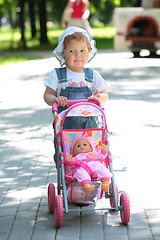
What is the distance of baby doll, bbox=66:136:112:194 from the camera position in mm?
5040

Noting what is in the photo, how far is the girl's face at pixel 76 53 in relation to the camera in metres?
5.42

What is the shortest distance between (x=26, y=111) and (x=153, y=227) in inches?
252

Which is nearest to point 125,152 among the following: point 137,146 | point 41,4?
point 137,146

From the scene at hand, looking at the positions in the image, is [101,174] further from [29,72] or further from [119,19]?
[119,19]

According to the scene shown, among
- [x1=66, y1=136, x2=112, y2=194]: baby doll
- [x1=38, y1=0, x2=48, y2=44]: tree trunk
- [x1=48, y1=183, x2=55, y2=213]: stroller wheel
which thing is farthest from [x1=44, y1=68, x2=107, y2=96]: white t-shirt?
[x1=38, y1=0, x2=48, y2=44]: tree trunk

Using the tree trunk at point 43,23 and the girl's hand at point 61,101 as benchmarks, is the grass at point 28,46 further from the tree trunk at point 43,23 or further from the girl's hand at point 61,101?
the girl's hand at point 61,101

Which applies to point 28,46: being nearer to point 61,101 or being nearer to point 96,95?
point 96,95

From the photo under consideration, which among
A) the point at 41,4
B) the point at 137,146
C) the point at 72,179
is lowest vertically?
the point at 41,4

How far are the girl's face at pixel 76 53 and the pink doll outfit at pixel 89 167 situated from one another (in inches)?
27.9

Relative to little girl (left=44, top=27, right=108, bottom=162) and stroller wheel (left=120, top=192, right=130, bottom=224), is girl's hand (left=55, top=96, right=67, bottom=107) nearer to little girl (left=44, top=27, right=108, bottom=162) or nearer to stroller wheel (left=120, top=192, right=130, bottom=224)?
little girl (left=44, top=27, right=108, bottom=162)

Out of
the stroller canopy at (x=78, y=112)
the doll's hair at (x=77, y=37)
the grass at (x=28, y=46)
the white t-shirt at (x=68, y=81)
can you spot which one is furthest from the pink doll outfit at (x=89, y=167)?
the grass at (x=28, y=46)

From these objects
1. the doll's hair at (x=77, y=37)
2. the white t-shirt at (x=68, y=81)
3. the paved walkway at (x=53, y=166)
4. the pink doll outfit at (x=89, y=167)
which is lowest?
the paved walkway at (x=53, y=166)

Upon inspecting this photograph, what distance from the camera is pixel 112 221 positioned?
5.20 meters

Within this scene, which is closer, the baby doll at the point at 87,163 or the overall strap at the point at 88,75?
the baby doll at the point at 87,163
